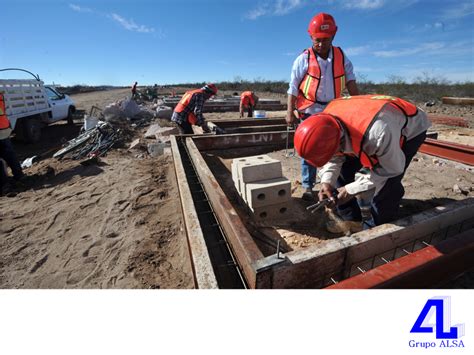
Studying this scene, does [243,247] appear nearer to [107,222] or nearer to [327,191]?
[327,191]

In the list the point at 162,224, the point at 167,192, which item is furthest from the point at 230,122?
the point at 162,224

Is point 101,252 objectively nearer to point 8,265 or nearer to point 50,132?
point 8,265

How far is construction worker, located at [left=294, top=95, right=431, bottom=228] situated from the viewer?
205 centimetres

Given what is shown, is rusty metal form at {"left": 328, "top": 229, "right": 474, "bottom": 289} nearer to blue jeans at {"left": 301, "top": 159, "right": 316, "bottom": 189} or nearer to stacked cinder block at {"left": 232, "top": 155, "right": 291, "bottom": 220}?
stacked cinder block at {"left": 232, "top": 155, "right": 291, "bottom": 220}

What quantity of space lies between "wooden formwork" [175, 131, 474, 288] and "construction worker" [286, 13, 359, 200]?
1.64 m

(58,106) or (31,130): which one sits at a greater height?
(58,106)

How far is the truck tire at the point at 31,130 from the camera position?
795 centimetres

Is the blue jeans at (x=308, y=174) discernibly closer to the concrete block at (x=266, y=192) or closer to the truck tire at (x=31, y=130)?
the concrete block at (x=266, y=192)

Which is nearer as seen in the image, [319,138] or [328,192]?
[319,138]

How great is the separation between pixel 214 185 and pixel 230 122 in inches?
200

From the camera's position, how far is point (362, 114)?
210 cm

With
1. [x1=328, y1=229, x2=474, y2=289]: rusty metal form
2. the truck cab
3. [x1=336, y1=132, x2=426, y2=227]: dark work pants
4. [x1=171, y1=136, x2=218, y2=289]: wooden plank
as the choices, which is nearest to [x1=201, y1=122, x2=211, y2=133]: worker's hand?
[x1=171, y1=136, x2=218, y2=289]: wooden plank

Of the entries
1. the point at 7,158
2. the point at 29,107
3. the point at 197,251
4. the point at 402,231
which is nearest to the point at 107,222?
the point at 197,251

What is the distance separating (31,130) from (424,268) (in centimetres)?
977
